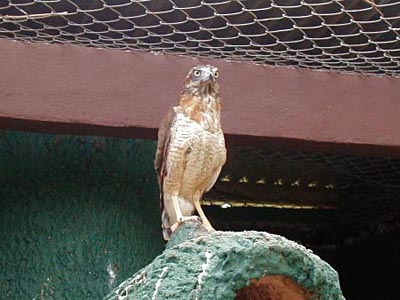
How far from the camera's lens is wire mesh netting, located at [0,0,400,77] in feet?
6.22

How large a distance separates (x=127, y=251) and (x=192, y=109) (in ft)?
1.42

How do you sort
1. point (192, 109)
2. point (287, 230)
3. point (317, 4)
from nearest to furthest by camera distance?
point (192, 109) < point (317, 4) < point (287, 230)

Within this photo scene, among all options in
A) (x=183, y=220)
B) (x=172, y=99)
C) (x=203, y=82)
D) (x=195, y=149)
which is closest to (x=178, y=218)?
(x=183, y=220)

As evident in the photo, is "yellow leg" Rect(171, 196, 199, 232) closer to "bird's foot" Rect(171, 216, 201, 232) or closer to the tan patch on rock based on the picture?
"bird's foot" Rect(171, 216, 201, 232)

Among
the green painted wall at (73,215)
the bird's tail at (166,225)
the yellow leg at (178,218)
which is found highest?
the yellow leg at (178,218)

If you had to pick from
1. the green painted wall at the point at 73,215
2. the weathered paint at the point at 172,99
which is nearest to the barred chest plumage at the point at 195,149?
the weathered paint at the point at 172,99

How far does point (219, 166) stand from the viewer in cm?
179

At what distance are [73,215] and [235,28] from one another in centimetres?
52

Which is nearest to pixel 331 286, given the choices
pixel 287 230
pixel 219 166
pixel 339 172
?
pixel 219 166

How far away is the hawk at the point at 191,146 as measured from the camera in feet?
5.75

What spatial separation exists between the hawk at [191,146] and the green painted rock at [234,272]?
334 millimetres

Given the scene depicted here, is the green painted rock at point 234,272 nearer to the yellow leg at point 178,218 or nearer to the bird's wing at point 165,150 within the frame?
the yellow leg at point 178,218

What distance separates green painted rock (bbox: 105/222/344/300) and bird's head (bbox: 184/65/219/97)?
1.38 ft

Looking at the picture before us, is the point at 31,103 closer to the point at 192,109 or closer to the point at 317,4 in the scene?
the point at 192,109
